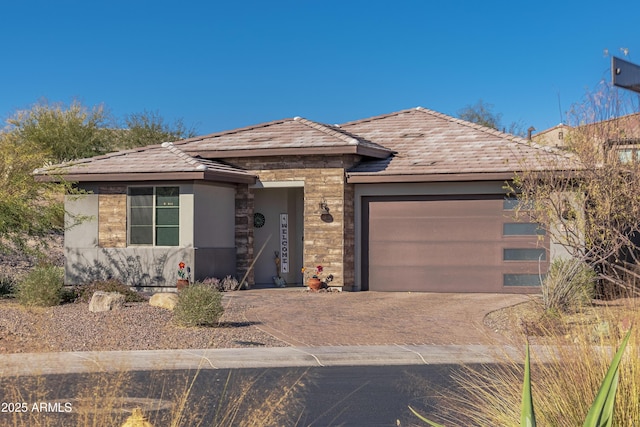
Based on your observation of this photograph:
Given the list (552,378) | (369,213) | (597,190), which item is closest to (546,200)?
(597,190)

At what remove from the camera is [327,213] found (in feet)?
70.4

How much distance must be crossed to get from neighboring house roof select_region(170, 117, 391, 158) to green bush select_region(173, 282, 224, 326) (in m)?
7.77

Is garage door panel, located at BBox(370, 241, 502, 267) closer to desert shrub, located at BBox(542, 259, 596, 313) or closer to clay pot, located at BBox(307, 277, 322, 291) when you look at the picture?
clay pot, located at BBox(307, 277, 322, 291)

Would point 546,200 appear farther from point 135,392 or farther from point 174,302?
point 135,392

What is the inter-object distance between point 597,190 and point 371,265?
803 cm

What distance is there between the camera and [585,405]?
17.3ft

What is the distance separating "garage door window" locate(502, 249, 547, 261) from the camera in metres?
20.9

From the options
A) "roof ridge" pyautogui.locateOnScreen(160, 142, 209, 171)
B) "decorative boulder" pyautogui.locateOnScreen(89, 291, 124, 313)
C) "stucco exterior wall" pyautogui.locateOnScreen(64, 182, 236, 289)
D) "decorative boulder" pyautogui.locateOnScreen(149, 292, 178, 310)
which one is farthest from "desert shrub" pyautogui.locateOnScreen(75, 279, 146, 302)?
"roof ridge" pyautogui.locateOnScreen(160, 142, 209, 171)

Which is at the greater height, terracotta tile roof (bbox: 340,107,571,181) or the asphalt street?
terracotta tile roof (bbox: 340,107,571,181)

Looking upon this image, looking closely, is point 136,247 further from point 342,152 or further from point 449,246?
point 449,246

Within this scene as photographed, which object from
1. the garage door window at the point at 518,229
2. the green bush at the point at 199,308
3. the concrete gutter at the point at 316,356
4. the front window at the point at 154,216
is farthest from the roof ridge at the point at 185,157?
the concrete gutter at the point at 316,356

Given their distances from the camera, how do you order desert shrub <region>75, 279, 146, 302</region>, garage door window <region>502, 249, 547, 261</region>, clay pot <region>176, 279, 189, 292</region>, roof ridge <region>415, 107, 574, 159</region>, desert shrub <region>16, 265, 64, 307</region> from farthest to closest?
garage door window <region>502, 249, 547, 261</region>
roof ridge <region>415, 107, 574, 159</region>
clay pot <region>176, 279, 189, 292</region>
desert shrub <region>75, 279, 146, 302</region>
desert shrub <region>16, 265, 64, 307</region>

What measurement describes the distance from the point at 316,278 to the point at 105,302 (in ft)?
22.5

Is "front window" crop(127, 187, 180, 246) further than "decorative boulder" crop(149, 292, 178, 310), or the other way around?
"front window" crop(127, 187, 180, 246)
